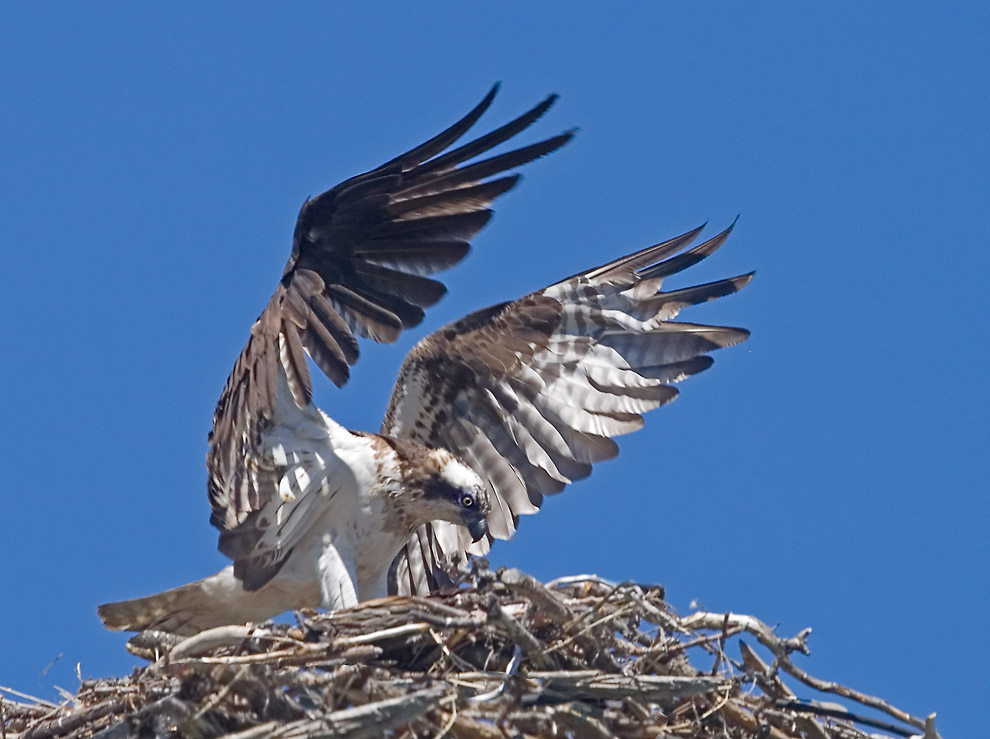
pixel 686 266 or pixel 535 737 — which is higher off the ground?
pixel 686 266

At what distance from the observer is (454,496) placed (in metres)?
7.62

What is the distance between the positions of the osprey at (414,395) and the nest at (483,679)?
1.14 metres

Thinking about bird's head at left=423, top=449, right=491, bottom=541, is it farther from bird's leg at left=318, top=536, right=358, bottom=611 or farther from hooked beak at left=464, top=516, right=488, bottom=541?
bird's leg at left=318, top=536, right=358, bottom=611

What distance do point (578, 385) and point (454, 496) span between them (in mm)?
1155

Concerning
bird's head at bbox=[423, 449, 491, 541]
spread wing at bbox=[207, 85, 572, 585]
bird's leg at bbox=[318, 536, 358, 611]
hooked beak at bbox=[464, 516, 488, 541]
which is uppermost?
spread wing at bbox=[207, 85, 572, 585]

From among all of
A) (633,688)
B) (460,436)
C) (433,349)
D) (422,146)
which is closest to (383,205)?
(422,146)

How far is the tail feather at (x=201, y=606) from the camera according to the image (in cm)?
766

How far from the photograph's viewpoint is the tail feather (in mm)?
7656

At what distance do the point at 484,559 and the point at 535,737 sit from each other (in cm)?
80

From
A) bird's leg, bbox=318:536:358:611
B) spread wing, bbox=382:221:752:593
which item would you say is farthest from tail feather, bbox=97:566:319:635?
spread wing, bbox=382:221:752:593

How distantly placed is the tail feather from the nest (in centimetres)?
106

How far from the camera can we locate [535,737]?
5.89 m

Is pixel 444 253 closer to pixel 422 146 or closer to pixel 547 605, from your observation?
pixel 422 146

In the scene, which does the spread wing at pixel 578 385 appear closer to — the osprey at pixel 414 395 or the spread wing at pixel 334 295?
the osprey at pixel 414 395
